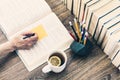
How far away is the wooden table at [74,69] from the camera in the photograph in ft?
3.91

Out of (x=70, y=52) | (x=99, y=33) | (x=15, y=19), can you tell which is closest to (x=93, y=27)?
(x=99, y=33)

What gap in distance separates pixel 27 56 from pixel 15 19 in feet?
0.66

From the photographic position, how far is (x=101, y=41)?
47.6 inches

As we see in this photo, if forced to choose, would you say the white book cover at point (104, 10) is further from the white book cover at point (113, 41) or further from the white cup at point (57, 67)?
the white cup at point (57, 67)

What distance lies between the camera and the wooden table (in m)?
1.19

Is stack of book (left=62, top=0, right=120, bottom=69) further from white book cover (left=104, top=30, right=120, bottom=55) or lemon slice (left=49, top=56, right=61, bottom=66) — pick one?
lemon slice (left=49, top=56, right=61, bottom=66)

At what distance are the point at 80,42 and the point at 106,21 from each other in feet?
0.53

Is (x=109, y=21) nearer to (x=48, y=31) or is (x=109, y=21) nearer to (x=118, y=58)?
(x=118, y=58)

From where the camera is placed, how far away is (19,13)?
1.30m

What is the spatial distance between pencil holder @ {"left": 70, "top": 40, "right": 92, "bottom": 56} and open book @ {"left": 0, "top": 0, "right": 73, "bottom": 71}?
0.05m

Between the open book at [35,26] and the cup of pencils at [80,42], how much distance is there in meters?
0.05

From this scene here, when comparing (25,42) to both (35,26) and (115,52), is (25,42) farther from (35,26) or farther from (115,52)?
(115,52)

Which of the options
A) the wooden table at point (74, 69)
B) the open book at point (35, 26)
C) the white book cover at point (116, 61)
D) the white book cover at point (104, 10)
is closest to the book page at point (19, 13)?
the open book at point (35, 26)

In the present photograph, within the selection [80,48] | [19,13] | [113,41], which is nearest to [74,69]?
[80,48]
